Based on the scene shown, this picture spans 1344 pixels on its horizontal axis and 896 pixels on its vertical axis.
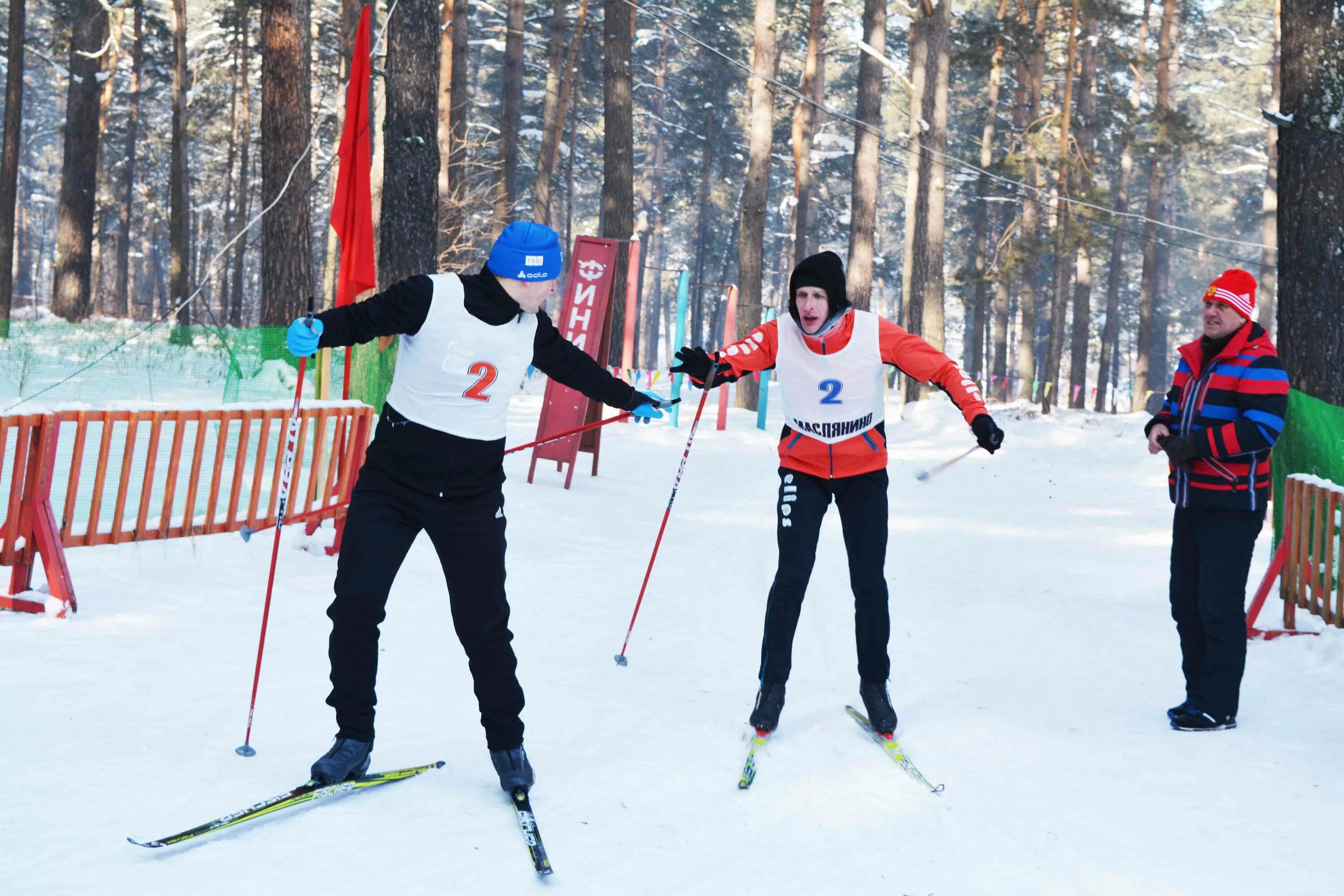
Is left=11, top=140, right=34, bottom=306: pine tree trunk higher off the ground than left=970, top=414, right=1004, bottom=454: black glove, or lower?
higher

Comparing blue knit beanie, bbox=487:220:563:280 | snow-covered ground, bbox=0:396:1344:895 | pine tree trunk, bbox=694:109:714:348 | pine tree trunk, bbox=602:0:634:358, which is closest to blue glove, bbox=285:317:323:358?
blue knit beanie, bbox=487:220:563:280

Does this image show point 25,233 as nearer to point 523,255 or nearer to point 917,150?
point 917,150

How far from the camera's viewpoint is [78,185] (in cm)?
2259

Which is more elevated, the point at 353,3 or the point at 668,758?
the point at 353,3

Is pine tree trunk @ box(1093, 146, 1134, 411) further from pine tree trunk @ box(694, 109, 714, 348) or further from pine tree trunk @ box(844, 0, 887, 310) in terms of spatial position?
pine tree trunk @ box(844, 0, 887, 310)

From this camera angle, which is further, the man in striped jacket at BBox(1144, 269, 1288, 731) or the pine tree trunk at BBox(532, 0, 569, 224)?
the pine tree trunk at BBox(532, 0, 569, 224)

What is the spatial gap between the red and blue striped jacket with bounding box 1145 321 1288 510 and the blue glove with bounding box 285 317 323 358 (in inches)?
146

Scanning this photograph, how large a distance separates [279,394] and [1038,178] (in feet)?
99.9

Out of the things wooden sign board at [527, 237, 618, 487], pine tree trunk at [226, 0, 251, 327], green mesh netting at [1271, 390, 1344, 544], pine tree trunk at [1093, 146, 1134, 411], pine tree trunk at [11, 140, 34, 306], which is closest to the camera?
green mesh netting at [1271, 390, 1344, 544]

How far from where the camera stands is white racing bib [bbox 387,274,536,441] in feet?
13.2

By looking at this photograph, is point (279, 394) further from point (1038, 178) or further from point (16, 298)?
point (16, 298)

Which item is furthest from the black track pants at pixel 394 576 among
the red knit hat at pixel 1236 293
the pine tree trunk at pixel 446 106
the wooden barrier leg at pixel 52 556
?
the pine tree trunk at pixel 446 106

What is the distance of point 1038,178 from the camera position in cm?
3691

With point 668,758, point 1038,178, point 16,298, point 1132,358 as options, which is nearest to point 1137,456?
point 668,758
